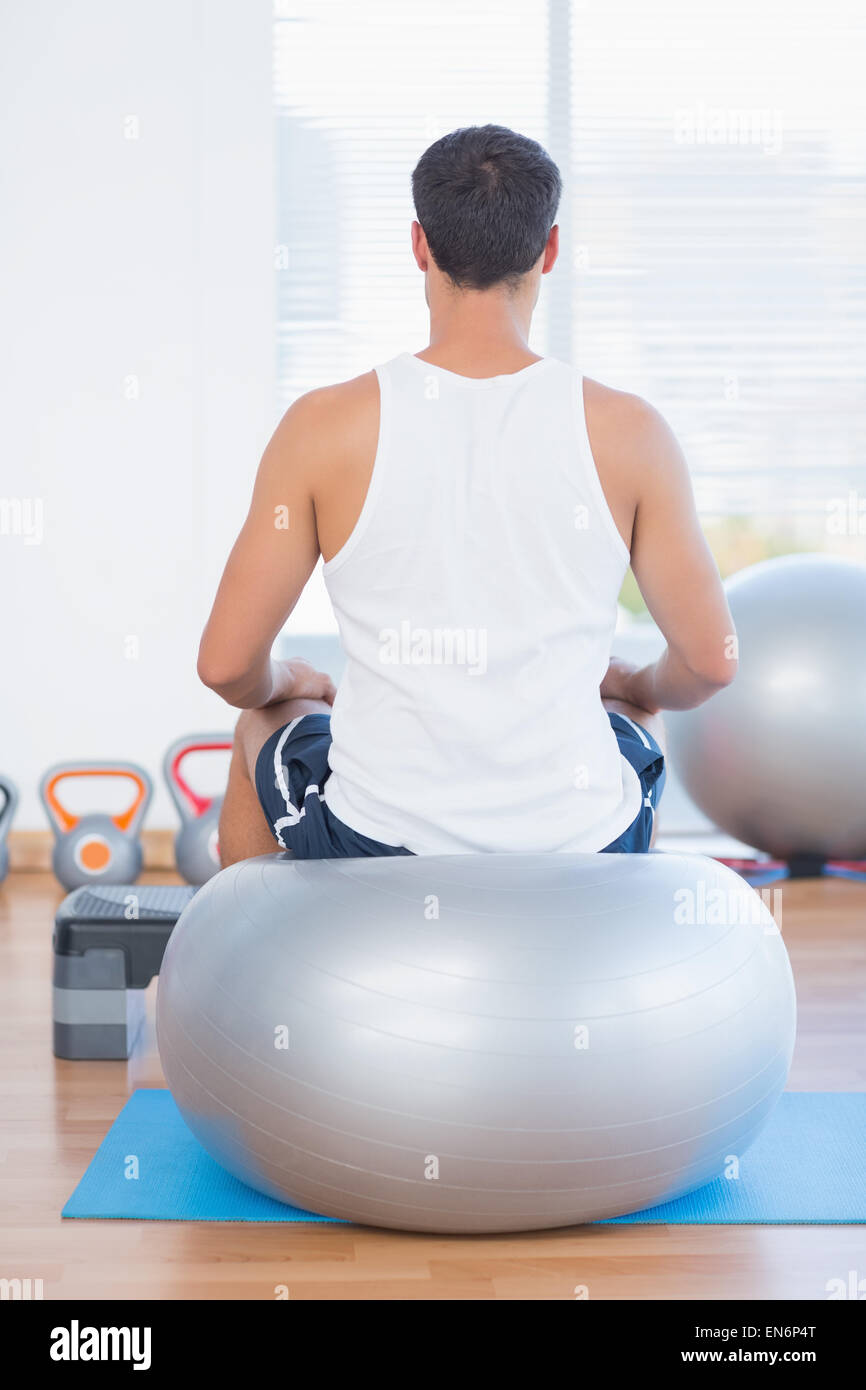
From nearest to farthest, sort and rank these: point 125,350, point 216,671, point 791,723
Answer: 1. point 216,671
2. point 791,723
3. point 125,350

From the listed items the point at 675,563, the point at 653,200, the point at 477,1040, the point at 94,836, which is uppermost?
the point at 653,200

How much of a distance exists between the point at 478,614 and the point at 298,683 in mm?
454

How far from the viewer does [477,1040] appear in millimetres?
1295

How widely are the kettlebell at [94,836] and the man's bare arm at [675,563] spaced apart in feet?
5.63

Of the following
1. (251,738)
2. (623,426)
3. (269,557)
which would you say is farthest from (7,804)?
(623,426)

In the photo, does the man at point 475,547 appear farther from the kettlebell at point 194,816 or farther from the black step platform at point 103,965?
the kettlebell at point 194,816

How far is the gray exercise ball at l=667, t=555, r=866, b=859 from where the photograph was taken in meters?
2.87

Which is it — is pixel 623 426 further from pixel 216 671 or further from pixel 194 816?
pixel 194 816

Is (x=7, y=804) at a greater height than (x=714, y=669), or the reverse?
(x=714, y=669)

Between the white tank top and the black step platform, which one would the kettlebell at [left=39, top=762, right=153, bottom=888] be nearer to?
the black step platform

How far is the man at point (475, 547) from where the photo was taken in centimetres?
136

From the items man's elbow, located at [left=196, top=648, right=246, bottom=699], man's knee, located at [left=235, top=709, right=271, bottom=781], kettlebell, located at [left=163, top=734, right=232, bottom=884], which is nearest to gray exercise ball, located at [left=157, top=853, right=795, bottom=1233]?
man's elbow, located at [left=196, top=648, right=246, bottom=699]
